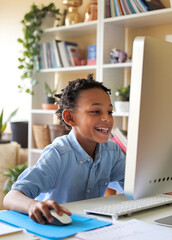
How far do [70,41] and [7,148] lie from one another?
1.23m

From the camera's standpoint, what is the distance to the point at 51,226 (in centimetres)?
101

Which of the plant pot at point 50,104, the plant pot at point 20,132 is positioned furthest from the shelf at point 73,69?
the plant pot at point 20,132

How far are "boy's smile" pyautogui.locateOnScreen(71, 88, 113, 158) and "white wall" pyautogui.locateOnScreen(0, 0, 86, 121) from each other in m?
2.83

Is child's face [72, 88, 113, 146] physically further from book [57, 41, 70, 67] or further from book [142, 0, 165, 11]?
book [57, 41, 70, 67]

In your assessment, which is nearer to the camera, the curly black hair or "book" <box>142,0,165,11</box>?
the curly black hair

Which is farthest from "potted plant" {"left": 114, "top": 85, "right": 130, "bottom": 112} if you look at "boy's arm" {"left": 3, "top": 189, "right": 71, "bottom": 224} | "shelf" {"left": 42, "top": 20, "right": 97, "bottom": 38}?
"boy's arm" {"left": 3, "top": 189, "right": 71, "bottom": 224}

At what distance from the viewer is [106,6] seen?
122 inches

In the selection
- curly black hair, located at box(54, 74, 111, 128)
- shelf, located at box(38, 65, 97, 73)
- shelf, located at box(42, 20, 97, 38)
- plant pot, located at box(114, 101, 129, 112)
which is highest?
shelf, located at box(42, 20, 97, 38)

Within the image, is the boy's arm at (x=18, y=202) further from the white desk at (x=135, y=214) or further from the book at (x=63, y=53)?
the book at (x=63, y=53)

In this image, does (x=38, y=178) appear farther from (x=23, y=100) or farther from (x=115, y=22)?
(x=23, y=100)

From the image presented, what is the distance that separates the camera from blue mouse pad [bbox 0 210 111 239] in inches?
37.4

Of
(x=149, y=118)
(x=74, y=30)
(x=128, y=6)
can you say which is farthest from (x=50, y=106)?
(x=149, y=118)

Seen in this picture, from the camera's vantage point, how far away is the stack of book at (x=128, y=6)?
287cm

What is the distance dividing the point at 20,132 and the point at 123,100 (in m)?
1.53
